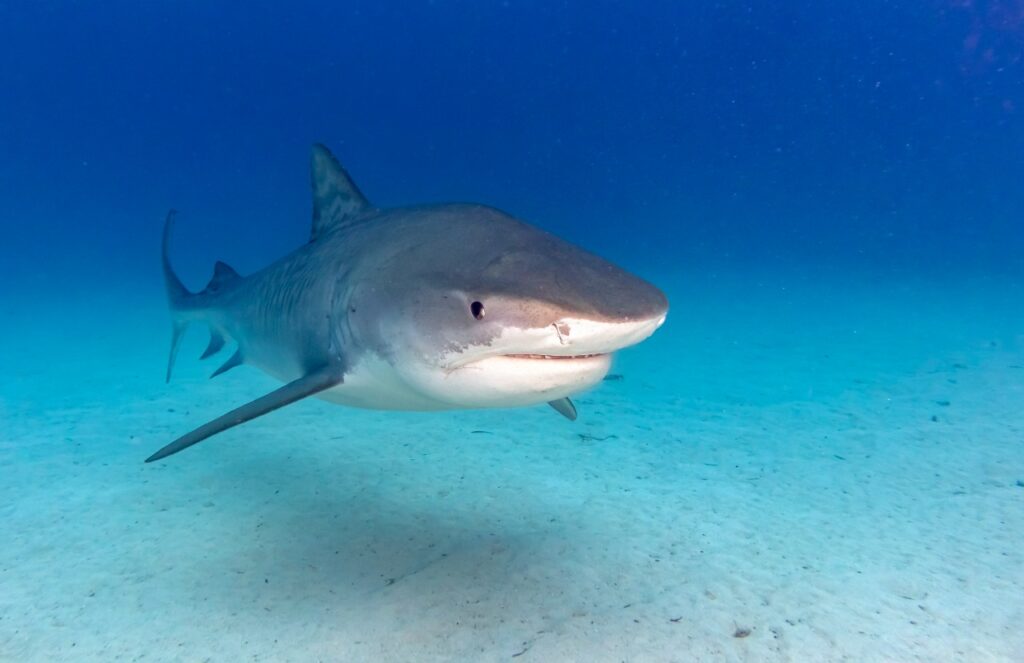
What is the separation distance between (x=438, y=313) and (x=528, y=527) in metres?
2.44

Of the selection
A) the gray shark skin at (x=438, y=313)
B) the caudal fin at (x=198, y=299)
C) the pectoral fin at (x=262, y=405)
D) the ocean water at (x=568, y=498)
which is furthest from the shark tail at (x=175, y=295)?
the pectoral fin at (x=262, y=405)

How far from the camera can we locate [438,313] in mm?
2621

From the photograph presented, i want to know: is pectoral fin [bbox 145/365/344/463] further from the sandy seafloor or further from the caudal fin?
the caudal fin

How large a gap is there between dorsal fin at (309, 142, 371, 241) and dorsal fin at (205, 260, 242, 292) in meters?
1.86

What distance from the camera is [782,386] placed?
9688mm

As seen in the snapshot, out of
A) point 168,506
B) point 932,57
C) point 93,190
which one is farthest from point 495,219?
point 932,57

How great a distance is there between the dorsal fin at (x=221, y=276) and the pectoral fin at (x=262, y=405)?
343cm

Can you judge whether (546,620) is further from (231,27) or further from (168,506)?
(231,27)

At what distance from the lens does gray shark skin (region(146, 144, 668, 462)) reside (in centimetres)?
228

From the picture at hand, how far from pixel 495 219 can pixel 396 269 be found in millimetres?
640

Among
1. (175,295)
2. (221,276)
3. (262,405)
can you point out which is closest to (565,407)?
(262,405)

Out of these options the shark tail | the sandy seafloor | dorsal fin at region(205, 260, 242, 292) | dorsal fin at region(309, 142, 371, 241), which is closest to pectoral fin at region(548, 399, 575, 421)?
the sandy seafloor

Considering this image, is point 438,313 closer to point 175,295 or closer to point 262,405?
point 262,405

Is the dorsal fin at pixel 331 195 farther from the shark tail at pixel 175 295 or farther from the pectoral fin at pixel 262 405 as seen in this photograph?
the shark tail at pixel 175 295
